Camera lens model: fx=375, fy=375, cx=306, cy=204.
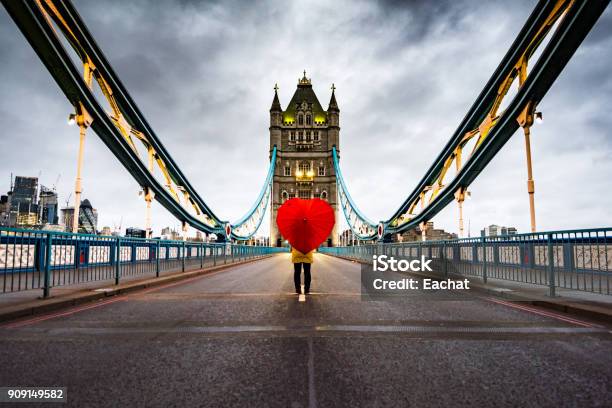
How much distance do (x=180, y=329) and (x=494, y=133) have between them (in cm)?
2050

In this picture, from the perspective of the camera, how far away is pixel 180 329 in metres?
4.23

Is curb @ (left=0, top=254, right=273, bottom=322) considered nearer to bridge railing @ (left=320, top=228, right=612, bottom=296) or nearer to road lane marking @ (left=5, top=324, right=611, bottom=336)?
road lane marking @ (left=5, top=324, right=611, bottom=336)

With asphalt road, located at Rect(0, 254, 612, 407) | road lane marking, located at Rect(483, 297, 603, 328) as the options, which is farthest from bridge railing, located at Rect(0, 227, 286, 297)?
road lane marking, located at Rect(483, 297, 603, 328)

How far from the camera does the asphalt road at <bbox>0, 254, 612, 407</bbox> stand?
2352 millimetres

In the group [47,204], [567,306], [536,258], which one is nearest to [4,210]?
[47,204]

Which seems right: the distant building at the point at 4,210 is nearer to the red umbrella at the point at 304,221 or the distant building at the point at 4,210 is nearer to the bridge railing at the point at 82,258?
the bridge railing at the point at 82,258

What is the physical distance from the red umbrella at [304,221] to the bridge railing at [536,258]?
3962mm

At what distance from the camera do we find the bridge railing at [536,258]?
6023 mm

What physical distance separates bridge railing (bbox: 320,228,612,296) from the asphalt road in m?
1.48

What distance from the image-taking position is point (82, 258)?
12.0 m

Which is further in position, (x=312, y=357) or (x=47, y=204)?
(x=47, y=204)

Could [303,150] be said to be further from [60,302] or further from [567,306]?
[567,306]

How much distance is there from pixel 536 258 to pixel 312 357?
6034 mm

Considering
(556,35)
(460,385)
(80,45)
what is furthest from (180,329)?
(80,45)
